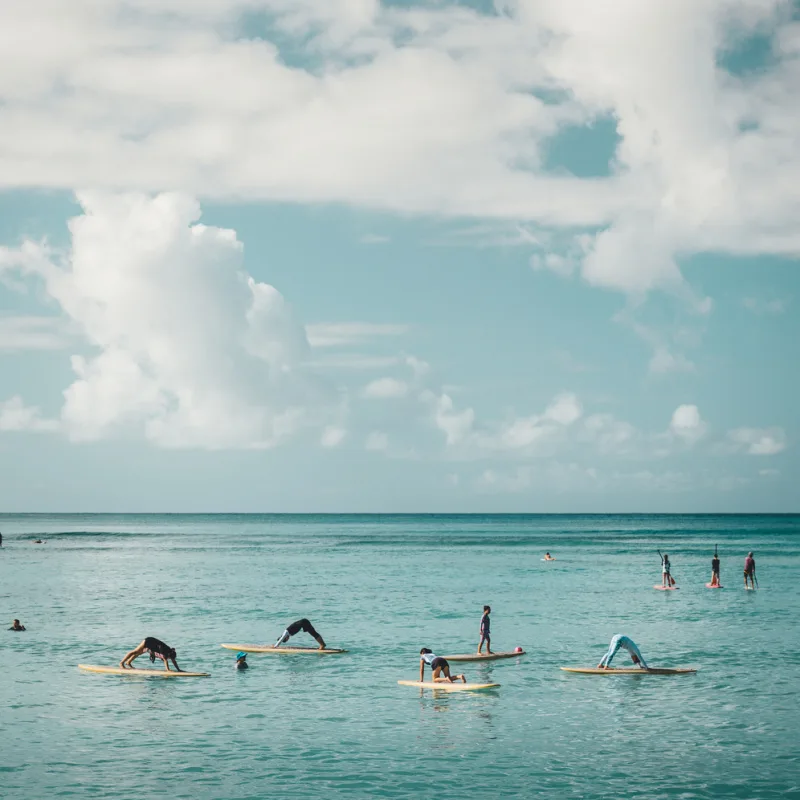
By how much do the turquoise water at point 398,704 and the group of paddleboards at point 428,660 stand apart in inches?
22.6

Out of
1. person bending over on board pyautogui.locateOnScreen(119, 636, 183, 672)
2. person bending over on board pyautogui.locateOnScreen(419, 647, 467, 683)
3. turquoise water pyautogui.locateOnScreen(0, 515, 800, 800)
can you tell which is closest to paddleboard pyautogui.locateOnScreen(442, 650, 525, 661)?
turquoise water pyautogui.locateOnScreen(0, 515, 800, 800)

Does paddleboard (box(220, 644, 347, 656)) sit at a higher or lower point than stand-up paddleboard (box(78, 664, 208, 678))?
lower

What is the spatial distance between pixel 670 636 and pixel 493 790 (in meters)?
25.4

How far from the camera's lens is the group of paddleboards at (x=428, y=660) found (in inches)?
1296

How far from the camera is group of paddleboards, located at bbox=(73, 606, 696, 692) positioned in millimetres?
32906

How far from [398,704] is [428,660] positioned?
300 cm

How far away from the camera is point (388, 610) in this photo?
55812mm

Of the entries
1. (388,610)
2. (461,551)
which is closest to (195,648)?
(388,610)

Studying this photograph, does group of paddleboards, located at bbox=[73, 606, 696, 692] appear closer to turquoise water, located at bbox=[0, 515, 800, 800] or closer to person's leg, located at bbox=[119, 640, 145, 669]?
person's leg, located at bbox=[119, 640, 145, 669]

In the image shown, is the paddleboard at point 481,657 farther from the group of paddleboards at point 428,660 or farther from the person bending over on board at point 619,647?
the person bending over on board at point 619,647

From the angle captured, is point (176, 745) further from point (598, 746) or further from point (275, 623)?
point (275, 623)

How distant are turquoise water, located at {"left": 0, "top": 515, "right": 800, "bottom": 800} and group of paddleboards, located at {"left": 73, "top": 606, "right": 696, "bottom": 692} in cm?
57

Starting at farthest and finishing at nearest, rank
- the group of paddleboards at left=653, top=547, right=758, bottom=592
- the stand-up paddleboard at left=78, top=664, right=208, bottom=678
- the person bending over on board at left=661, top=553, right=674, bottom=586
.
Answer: the group of paddleboards at left=653, top=547, right=758, bottom=592
the person bending over on board at left=661, top=553, right=674, bottom=586
the stand-up paddleboard at left=78, top=664, right=208, bottom=678

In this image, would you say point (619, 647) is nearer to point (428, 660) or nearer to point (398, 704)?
point (428, 660)
